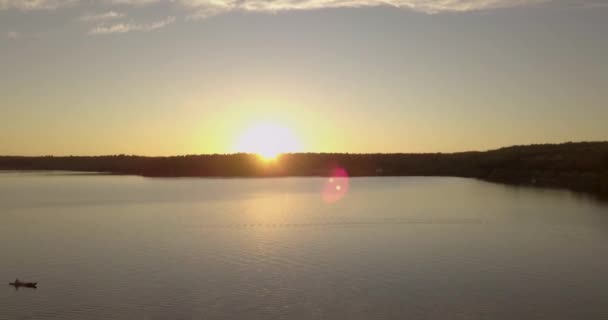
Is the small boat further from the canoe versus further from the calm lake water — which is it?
the calm lake water

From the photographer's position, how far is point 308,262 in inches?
1538

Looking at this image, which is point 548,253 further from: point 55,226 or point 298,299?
point 55,226

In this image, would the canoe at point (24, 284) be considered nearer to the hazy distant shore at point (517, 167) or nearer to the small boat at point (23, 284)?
the small boat at point (23, 284)

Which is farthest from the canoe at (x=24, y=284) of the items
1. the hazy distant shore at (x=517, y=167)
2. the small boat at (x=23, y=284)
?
the hazy distant shore at (x=517, y=167)

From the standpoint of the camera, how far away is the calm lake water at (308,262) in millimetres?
28469

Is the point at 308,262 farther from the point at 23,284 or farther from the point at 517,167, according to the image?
the point at 517,167

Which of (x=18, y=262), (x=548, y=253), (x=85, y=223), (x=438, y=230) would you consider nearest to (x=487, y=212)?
(x=438, y=230)

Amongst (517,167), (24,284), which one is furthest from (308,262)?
(517,167)

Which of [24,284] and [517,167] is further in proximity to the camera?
[517,167]

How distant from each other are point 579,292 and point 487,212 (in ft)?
126

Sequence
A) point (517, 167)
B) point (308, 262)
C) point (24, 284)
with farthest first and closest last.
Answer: point (517, 167) < point (308, 262) < point (24, 284)

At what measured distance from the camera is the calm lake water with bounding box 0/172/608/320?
28.5m

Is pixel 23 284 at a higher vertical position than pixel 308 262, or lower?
lower

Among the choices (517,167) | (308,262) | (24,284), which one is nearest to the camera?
(24,284)
